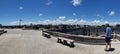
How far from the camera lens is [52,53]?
1259cm

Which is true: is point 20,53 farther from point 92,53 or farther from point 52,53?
point 92,53

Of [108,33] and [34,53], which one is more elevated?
[108,33]

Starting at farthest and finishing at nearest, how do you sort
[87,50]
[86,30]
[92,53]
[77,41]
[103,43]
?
[86,30], [77,41], [103,43], [87,50], [92,53]

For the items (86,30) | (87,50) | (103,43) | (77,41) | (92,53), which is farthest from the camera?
(86,30)

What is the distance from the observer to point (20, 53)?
41.3 ft

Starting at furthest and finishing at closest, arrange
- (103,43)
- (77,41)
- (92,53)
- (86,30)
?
(86,30), (77,41), (103,43), (92,53)

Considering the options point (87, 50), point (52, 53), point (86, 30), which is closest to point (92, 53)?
point (87, 50)

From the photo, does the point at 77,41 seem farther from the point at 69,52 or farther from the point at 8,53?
the point at 8,53

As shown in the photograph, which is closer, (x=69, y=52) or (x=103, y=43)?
(x=69, y=52)

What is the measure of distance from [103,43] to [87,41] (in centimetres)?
130

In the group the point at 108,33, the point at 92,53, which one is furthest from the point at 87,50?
the point at 108,33

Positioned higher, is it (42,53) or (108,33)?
(108,33)

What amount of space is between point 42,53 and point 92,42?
4678 millimetres

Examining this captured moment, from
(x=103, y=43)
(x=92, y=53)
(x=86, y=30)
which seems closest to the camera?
(x=92, y=53)
